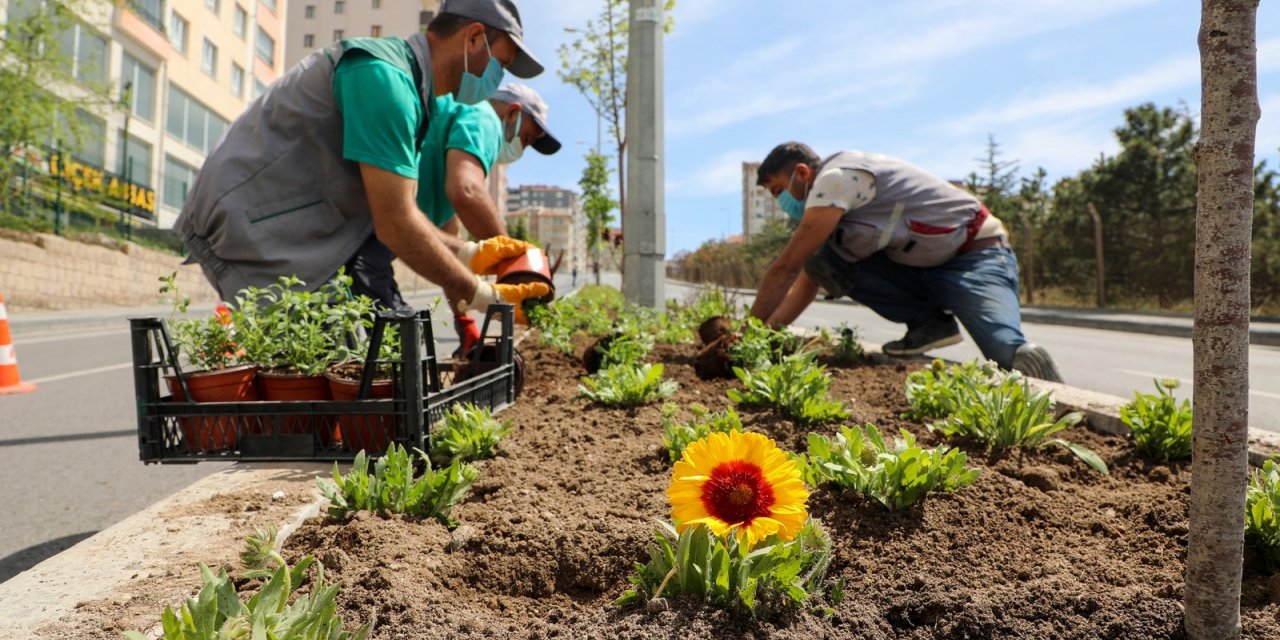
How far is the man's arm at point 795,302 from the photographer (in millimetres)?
4484

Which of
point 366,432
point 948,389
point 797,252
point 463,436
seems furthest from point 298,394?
point 797,252

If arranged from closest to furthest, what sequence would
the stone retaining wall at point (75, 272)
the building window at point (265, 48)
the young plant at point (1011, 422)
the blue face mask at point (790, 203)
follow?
the young plant at point (1011, 422) < the blue face mask at point (790, 203) < the stone retaining wall at point (75, 272) < the building window at point (265, 48)

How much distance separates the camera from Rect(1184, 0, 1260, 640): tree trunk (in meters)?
1.07

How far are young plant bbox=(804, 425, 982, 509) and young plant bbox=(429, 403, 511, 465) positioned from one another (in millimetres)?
879

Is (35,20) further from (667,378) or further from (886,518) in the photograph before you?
(886,518)

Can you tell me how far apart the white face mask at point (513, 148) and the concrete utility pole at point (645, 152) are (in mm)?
1345

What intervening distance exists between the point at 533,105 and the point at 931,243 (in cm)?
261

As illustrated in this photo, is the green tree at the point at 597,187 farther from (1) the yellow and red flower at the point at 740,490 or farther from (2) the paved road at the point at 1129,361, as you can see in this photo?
(1) the yellow and red flower at the point at 740,490

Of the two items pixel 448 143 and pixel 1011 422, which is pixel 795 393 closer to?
pixel 1011 422

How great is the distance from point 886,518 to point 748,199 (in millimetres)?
95732

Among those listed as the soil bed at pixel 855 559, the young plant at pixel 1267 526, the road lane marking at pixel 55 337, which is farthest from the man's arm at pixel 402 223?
the road lane marking at pixel 55 337

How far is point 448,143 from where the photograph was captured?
416 cm

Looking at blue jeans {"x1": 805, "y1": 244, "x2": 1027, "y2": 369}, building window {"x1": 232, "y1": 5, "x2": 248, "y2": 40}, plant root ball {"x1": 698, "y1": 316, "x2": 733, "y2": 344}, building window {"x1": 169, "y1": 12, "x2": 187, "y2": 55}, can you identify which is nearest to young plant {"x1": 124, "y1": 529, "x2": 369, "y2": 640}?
plant root ball {"x1": 698, "y1": 316, "x2": 733, "y2": 344}

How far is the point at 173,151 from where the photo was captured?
27.4 meters
